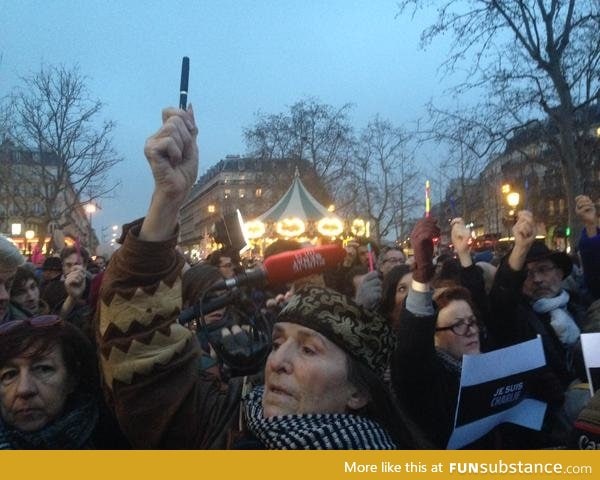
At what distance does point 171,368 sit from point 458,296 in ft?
5.71

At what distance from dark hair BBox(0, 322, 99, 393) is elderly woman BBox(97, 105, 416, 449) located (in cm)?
49

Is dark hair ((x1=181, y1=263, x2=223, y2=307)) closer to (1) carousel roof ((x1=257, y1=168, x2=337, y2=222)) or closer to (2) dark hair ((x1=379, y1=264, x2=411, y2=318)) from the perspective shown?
(2) dark hair ((x1=379, y1=264, x2=411, y2=318))

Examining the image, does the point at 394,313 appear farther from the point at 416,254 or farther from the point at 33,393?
the point at 33,393

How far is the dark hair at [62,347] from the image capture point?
2275mm

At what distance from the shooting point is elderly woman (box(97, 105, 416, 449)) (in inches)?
68.3

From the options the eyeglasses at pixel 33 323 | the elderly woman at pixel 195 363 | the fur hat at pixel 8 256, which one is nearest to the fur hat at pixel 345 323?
the elderly woman at pixel 195 363

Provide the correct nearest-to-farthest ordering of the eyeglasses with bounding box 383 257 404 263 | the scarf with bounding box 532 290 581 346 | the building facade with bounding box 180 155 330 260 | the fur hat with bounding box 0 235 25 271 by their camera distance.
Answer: the fur hat with bounding box 0 235 25 271
the scarf with bounding box 532 290 581 346
the eyeglasses with bounding box 383 257 404 263
the building facade with bounding box 180 155 330 260

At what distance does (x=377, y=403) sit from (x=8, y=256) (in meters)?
1.79

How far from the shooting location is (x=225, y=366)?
7.68 feet

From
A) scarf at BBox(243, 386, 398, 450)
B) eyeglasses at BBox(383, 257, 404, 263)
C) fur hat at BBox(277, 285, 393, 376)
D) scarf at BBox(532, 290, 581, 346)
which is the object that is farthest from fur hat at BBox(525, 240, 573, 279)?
scarf at BBox(243, 386, 398, 450)

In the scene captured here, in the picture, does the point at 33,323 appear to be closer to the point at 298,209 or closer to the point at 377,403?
the point at 377,403

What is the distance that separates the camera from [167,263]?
179cm

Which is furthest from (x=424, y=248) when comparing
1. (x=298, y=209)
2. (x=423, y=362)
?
(x=298, y=209)
